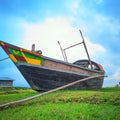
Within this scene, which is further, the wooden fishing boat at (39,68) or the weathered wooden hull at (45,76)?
the weathered wooden hull at (45,76)

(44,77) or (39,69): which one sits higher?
(39,69)

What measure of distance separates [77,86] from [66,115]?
8.23 meters

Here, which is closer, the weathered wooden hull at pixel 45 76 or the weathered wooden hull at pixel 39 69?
the weathered wooden hull at pixel 39 69

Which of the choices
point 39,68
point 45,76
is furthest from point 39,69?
point 45,76

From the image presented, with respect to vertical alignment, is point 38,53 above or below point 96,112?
above

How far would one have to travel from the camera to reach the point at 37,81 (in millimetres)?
11984

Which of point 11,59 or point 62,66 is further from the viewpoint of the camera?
point 62,66

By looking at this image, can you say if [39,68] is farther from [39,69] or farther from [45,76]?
[45,76]

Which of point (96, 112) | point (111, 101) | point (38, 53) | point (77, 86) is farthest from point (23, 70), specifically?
point (96, 112)

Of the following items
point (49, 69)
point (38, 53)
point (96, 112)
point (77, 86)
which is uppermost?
point (38, 53)

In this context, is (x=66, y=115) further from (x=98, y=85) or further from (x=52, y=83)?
(x=98, y=85)

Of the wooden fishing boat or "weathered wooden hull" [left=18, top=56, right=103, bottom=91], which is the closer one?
the wooden fishing boat

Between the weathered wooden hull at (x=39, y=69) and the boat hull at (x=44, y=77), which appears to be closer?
the weathered wooden hull at (x=39, y=69)

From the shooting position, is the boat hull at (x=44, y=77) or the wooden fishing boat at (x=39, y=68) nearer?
the wooden fishing boat at (x=39, y=68)
